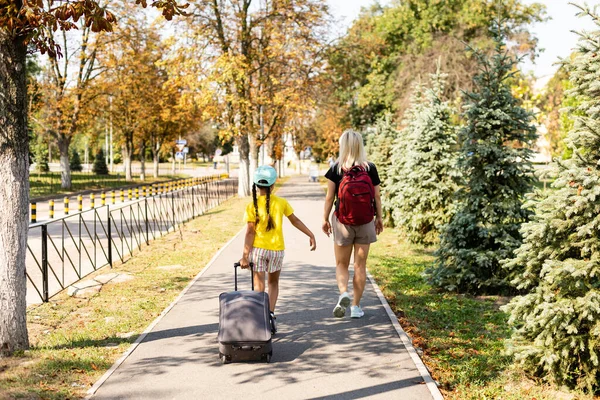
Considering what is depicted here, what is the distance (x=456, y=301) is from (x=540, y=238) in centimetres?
359

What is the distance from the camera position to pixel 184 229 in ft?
61.3

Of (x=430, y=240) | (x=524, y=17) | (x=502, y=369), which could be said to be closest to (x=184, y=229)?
(x=430, y=240)

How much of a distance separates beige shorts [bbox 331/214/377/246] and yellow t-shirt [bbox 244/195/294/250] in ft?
2.96

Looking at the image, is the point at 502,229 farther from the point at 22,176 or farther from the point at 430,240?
the point at 22,176

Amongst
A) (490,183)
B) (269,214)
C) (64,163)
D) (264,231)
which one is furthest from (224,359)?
(64,163)

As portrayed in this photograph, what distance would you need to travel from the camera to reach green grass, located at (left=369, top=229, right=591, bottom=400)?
5.34 meters

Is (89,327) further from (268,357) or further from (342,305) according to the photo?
(342,305)

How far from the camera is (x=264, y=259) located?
21.7 feet

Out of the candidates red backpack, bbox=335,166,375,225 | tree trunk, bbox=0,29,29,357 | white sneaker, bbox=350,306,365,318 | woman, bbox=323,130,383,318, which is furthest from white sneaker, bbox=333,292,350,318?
tree trunk, bbox=0,29,29,357

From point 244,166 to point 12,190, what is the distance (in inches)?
1122

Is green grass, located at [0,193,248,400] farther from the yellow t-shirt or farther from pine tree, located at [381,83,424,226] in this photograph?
pine tree, located at [381,83,424,226]

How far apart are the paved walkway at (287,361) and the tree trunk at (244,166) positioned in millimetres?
24867

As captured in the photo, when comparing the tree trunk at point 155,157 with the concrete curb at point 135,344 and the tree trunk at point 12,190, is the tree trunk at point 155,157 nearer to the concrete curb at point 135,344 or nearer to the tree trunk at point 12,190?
the concrete curb at point 135,344

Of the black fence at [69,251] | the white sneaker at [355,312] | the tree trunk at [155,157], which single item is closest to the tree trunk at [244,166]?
the black fence at [69,251]
